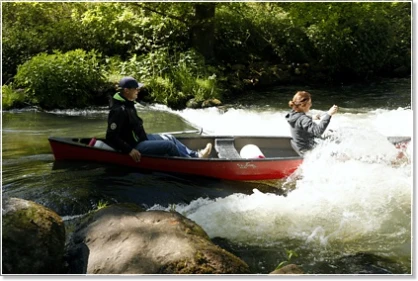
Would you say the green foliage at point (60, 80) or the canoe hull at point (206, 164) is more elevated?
the green foliage at point (60, 80)

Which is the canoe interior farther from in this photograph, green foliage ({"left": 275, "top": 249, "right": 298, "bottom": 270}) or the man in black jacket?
green foliage ({"left": 275, "top": 249, "right": 298, "bottom": 270})

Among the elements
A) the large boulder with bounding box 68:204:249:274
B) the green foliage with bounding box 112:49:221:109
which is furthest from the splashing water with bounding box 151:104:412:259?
the green foliage with bounding box 112:49:221:109

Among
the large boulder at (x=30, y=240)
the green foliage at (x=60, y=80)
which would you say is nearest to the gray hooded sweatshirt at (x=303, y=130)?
the large boulder at (x=30, y=240)

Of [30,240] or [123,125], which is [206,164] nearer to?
[123,125]

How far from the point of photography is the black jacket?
5.70 metres

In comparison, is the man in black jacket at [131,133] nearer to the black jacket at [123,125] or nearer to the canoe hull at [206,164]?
the black jacket at [123,125]

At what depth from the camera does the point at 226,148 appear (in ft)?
22.6

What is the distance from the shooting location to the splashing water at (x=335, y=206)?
4.50m

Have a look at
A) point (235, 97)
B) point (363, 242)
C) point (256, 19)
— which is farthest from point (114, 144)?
point (256, 19)

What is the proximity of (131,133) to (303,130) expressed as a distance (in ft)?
7.35

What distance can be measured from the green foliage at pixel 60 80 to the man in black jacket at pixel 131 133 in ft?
17.9

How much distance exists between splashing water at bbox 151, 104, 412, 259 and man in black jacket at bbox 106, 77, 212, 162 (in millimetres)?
892

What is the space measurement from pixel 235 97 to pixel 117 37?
148 inches

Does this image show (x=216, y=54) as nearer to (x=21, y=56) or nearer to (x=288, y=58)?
(x=288, y=58)
